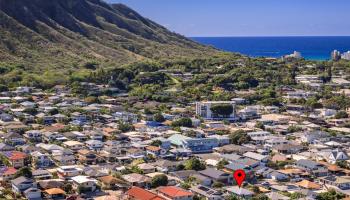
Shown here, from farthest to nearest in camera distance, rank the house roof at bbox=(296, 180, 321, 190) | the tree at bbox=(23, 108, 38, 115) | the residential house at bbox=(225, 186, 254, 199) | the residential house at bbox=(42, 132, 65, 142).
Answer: the tree at bbox=(23, 108, 38, 115) → the residential house at bbox=(42, 132, 65, 142) → the house roof at bbox=(296, 180, 321, 190) → the residential house at bbox=(225, 186, 254, 199)

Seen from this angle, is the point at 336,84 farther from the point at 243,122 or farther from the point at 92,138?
the point at 92,138

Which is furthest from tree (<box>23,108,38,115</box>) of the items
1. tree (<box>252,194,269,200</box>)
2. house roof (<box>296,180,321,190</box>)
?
tree (<box>252,194,269,200</box>)

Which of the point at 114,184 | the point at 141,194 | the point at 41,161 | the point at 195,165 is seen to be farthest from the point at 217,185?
the point at 41,161

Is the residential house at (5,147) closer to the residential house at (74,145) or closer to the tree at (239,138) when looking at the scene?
the residential house at (74,145)

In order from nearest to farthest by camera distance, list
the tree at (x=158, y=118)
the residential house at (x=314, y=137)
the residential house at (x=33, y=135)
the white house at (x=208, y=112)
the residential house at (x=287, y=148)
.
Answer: the residential house at (x=287, y=148), the residential house at (x=33, y=135), the residential house at (x=314, y=137), the tree at (x=158, y=118), the white house at (x=208, y=112)

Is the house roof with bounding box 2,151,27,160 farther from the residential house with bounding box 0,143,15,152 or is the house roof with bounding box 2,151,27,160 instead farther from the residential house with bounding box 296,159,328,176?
the residential house with bounding box 296,159,328,176

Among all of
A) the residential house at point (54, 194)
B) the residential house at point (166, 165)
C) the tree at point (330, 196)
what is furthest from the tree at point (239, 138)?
the residential house at point (54, 194)
